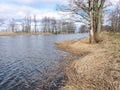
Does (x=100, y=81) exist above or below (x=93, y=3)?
below

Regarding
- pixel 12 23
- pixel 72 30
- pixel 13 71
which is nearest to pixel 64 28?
pixel 72 30

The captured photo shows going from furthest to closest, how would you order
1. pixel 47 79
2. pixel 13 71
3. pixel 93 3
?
pixel 93 3
pixel 13 71
pixel 47 79

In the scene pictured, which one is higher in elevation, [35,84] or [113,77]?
[113,77]

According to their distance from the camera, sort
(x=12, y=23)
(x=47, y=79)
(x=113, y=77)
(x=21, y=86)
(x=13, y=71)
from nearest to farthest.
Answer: (x=113, y=77), (x=21, y=86), (x=47, y=79), (x=13, y=71), (x=12, y=23)

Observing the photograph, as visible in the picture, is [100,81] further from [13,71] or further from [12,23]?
[12,23]

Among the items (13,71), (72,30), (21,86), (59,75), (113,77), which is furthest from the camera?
(72,30)

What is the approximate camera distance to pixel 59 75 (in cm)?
1284

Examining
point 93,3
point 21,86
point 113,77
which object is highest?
point 93,3

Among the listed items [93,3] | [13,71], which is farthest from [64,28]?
[13,71]

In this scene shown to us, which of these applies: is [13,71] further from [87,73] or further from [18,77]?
[87,73]

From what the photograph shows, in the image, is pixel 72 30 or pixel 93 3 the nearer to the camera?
pixel 93 3

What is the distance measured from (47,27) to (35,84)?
402 ft

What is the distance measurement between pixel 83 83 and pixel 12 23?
124823 mm

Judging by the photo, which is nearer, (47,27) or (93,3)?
(93,3)
